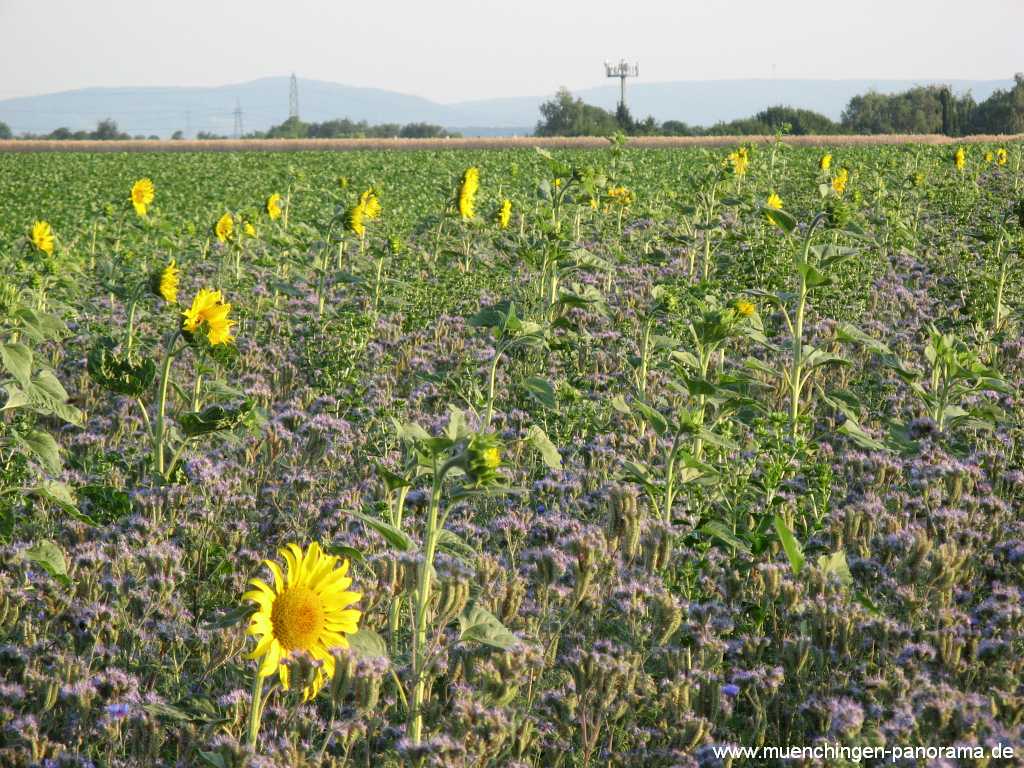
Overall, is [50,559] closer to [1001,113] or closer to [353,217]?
[353,217]

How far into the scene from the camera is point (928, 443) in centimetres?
523

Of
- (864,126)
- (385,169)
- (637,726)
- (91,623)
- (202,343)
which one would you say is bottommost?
(637,726)

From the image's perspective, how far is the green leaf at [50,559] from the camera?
3.73 m

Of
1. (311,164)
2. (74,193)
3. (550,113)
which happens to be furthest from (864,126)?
(74,193)

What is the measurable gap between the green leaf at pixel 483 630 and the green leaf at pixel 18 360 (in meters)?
2.32

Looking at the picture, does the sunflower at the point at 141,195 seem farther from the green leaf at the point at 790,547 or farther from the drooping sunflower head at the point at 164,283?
the green leaf at the point at 790,547

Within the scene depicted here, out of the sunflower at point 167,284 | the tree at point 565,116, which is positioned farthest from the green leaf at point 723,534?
the tree at point 565,116

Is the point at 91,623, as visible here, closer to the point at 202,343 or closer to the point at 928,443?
the point at 202,343

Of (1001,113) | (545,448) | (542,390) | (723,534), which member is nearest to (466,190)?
(542,390)

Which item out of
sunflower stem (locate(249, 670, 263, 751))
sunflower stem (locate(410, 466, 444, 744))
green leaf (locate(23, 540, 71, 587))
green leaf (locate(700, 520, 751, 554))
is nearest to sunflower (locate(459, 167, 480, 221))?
green leaf (locate(700, 520, 751, 554))

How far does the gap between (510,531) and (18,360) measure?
7.43ft

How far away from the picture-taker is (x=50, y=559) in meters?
3.79

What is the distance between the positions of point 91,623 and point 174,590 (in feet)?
1.55

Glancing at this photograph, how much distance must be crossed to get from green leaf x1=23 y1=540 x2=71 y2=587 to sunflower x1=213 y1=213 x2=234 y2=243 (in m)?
5.89
